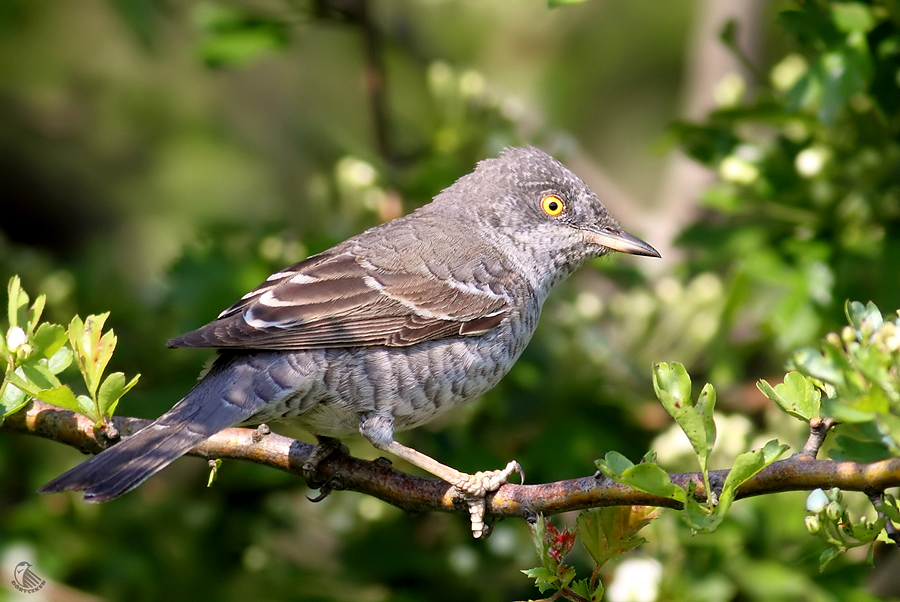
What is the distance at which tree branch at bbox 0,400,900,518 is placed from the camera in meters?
2.15

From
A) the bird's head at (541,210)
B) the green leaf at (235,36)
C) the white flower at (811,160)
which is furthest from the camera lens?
the green leaf at (235,36)

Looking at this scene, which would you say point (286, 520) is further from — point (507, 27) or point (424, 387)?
point (507, 27)

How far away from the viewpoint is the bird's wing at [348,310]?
10.2 feet

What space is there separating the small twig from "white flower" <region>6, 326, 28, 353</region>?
1.83 meters

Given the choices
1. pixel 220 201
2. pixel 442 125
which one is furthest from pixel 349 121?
pixel 442 125

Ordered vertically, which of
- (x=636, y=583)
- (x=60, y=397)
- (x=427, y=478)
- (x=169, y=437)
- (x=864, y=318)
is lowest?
(x=636, y=583)

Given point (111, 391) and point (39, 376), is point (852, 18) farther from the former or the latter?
point (39, 376)

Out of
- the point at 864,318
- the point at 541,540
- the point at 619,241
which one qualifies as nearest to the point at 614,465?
the point at 541,540

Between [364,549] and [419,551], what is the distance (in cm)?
22

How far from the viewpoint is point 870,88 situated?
11.5 feet

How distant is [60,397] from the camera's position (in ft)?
7.92

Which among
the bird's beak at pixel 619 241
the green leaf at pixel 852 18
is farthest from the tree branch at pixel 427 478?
the green leaf at pixel 852 18

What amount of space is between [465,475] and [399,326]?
62 centimetres

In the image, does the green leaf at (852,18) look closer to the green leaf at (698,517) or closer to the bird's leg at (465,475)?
the bird's leg at (465,475)
